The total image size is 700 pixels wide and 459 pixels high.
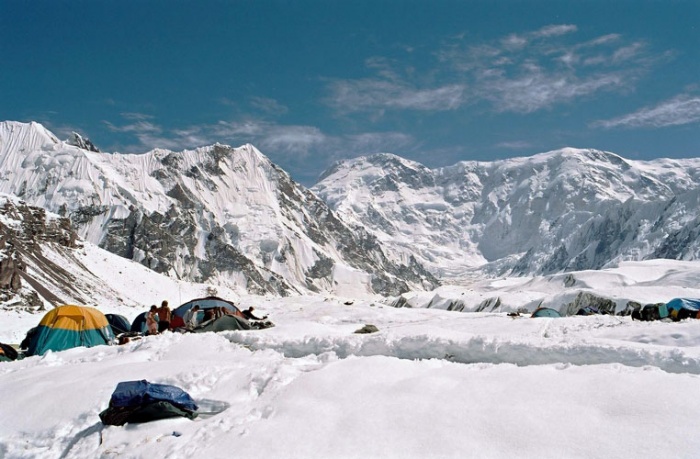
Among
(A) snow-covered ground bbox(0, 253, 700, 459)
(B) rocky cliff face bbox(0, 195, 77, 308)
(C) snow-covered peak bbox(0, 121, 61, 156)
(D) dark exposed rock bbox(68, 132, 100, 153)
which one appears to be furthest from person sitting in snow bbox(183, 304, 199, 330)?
(D) dark exposed rock bbox(68, 132, 100, 153)

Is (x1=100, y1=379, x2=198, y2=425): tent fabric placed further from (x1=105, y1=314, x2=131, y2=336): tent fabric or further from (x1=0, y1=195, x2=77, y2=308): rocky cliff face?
(x1=0, y1=195, x2=77, y2=308): rocky cliff face

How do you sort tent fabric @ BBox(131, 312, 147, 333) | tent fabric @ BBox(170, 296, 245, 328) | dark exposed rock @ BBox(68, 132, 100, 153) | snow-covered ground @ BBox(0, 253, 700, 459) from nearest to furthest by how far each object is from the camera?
snow-covered ground @ BBox(0, 253, 700, 459), tent fabric @ BBox(170, 296, 245, 328), tent fabric @ BBox(131, 312, 147, 333), dark exposed rock @ BBox(68, 132, 100, 153)

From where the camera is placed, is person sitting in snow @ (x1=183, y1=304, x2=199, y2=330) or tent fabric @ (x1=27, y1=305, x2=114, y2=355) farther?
person sitting in snow @ (x1=183, y1=304, x2=199, y2=330)

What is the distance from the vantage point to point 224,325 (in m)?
21.5

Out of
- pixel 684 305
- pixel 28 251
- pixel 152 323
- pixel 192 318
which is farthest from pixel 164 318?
pixel 28 251

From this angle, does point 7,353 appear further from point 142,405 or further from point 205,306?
point 142,405

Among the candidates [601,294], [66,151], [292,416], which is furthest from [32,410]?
[66,151]

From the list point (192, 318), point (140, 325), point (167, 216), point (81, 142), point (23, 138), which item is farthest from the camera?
point (81, 142)

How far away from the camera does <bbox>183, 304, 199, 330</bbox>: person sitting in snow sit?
23.3 metres

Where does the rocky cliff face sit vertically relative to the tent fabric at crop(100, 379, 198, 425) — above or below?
above

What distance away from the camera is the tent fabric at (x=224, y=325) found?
846 inches

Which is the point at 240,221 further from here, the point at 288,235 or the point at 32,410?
the point at 32,410

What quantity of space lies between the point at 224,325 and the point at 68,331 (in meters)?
5.71

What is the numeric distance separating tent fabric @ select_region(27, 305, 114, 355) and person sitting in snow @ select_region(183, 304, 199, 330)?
3372 millimetres
